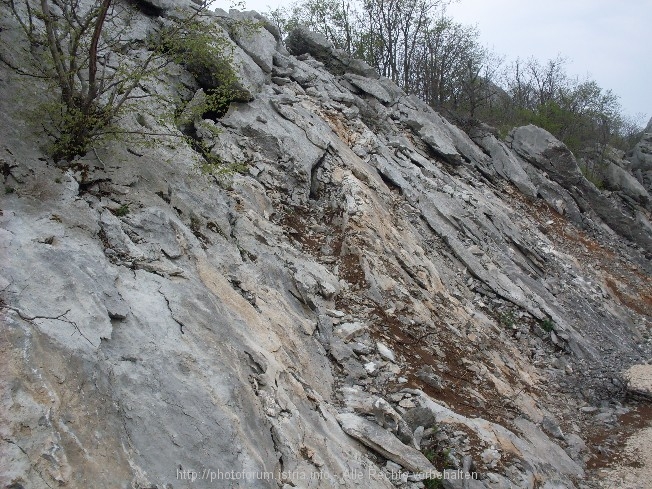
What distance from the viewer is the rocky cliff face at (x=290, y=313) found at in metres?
3.42

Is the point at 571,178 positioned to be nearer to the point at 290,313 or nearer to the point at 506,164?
the point at 506,164

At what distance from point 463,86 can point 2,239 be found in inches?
900

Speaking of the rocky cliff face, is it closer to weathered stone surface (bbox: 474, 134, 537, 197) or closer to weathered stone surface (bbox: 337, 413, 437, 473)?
weathered stone surface (bbox: 337, 413, 437, 473)

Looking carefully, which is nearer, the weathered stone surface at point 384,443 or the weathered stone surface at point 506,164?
the weathered stone surface at point 384,443

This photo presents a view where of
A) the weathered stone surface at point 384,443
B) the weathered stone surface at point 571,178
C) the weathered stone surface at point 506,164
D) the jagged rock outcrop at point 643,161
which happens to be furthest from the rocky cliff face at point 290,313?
the jagged rock outcrop at point 643,161

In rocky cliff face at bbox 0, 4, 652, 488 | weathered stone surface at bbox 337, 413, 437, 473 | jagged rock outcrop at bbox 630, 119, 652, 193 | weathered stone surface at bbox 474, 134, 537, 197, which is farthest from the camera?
jagged rock outcrop at bbox 630, 119, 652, 193

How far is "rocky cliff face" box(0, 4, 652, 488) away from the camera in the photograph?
135 inches

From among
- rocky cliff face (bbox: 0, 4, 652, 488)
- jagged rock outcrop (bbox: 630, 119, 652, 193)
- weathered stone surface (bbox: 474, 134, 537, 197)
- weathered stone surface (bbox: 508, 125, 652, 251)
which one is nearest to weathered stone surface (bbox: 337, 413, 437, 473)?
rocky cliff face (bbox: 0, 4, 652, 488)

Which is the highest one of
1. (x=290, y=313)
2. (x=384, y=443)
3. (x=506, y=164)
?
(x=506, y=164)

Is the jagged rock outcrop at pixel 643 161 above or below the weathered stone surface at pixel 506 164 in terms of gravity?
above

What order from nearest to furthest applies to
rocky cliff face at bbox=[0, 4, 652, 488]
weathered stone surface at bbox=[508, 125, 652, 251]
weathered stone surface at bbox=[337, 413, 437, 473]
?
rocky cliff face at bbox=[0, 4, 652, 488], weathered stone surface at bbox=[337, 413, 437, 473], weathered stone surface at bbox=[508, 125, 652, 251]

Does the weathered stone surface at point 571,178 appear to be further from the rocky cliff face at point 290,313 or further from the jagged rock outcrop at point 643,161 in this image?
the jagged rock outcrop at point 643,161

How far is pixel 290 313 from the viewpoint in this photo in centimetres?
659

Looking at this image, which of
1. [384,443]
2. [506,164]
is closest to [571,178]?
[506,164]
